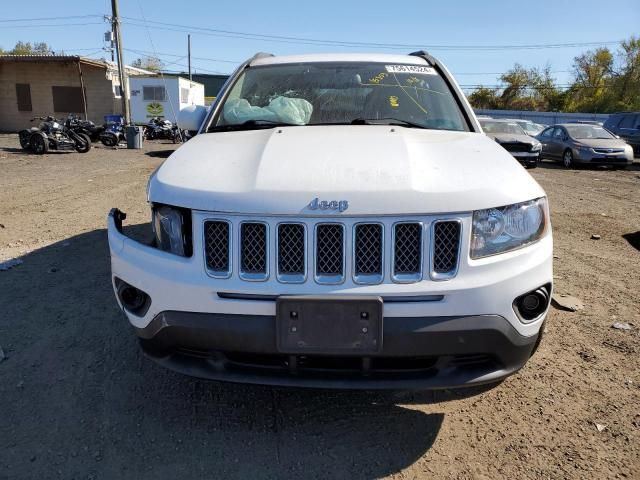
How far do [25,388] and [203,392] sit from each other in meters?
0.97

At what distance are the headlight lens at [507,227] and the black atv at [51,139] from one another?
→ 55.4 feet

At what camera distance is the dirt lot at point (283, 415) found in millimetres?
2201

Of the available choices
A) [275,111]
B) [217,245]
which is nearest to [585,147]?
[275,111]

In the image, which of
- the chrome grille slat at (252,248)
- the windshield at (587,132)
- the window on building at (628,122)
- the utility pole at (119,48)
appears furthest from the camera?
the utility pole at (119,48)

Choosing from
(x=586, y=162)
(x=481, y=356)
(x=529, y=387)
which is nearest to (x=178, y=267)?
(x=481, y=356)

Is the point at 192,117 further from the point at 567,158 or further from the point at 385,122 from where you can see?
the point at 567,158

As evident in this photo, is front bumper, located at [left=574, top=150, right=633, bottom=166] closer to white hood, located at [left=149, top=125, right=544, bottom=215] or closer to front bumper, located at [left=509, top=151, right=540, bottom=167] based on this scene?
front bumper, located at [left=509, top=151, right=540, bottom=167]

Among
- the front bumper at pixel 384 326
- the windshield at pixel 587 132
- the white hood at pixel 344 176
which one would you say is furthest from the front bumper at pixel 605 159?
the front bumper at pixel 384 326

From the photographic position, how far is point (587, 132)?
1655 cm

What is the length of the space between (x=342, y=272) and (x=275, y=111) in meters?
1.67

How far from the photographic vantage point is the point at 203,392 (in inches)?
108

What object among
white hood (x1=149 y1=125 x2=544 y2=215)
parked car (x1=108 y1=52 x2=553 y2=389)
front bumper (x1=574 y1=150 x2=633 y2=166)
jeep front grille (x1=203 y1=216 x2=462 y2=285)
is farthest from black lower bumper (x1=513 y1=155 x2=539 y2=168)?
jeep front grille (x1=203 y1=216 x2=462 y2=285)

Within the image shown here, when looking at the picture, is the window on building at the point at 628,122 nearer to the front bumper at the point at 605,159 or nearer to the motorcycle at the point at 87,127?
the front bumper at the point at 605,159

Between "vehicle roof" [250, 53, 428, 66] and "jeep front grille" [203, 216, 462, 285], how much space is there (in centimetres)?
218
